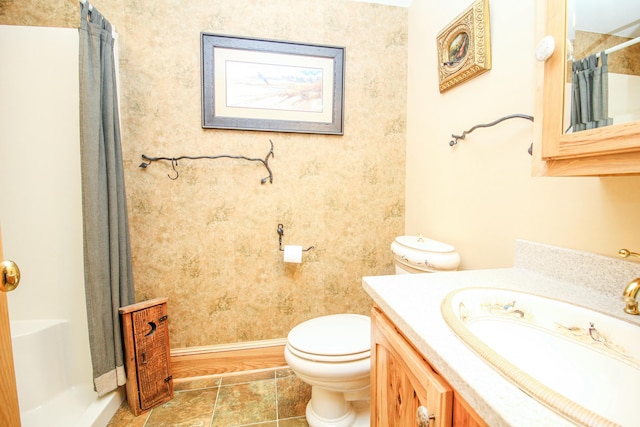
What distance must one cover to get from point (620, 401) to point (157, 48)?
2.17 meters

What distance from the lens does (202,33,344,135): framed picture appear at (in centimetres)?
156

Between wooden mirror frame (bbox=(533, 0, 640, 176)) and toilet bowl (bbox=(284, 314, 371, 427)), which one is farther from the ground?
wooden mirror frame (bbox=(533, 0, 640, 176))

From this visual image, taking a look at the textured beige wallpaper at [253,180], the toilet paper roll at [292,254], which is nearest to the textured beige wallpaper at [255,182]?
the textured beige wallpaper at [253,180]

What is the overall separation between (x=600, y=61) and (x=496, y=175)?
533 millimetres

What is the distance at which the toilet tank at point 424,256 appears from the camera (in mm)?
1175

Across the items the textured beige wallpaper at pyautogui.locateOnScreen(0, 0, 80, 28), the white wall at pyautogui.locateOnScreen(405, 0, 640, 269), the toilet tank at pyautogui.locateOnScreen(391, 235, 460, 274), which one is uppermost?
the textured beige wallpaper at pyautogui.locateOnScreen(0, 0, 80, 28)

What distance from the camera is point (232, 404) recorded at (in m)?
1.41

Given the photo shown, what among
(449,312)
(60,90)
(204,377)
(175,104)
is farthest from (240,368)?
(60,90)

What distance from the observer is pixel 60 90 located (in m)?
1.30

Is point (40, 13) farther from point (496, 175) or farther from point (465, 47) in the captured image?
point (496, 175)

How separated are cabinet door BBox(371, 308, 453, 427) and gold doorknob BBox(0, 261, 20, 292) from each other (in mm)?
836

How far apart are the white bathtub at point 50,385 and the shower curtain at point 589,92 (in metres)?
2.00

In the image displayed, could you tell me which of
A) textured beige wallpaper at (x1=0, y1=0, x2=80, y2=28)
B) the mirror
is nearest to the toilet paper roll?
the mirror

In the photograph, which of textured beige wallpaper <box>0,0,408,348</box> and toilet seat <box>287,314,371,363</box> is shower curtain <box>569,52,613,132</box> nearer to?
toilet seat <box>287,314,371,363</box>
